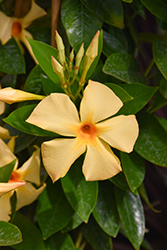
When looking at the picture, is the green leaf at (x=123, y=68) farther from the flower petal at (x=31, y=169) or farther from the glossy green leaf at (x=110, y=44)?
the flower petal at (x=31, y=169)

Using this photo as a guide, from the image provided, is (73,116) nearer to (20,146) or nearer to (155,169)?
(20,146)

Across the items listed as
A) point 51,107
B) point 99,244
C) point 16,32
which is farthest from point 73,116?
point 99,244

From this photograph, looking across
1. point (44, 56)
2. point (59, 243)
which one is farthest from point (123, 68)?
point (59, 243)

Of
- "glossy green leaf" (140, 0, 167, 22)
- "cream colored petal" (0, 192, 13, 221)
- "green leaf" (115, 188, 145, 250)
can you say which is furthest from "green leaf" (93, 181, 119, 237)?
"glossy green leaf" (140, 0, 167, 22)

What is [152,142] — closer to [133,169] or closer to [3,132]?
[133,169]

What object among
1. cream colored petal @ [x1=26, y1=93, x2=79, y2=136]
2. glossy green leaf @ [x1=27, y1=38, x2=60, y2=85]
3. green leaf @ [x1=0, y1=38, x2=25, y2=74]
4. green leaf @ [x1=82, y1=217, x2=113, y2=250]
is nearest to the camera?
cream colored petal @ [x1=26, y1=93, x2=79, y2=136]

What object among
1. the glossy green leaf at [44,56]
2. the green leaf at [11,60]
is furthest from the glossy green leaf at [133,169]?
the green leaf at [11,60]

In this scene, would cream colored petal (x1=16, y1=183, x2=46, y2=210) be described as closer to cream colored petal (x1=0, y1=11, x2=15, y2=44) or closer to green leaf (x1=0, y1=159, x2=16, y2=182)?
green leaf (x1=0, y1=159, x2=16, y2=182)
